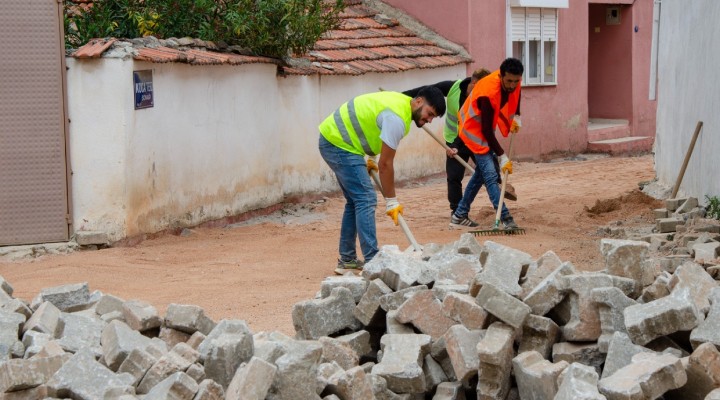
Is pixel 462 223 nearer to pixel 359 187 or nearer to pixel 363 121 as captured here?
pixel 359 187

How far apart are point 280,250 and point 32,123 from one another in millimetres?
2665

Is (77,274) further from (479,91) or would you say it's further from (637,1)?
(637,1)

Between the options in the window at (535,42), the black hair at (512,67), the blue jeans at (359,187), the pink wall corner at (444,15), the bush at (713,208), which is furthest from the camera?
the window at (535,42)

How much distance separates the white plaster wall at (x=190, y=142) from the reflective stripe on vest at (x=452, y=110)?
2.36 meters

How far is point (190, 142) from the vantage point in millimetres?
11500

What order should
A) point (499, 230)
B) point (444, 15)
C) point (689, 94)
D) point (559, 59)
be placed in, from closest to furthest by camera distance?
point (499, 230)
point (689, 94)
point (444, 15)
point (559, 59)

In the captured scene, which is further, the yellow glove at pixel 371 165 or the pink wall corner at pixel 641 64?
the pink wall corner at pixel 641 64

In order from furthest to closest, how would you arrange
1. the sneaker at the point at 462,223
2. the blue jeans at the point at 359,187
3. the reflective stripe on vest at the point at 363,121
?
→ the sneaker at the point at 462,223, the blue jeans at the point at 359,187, the reflective stripe on vest at the point at 363,121

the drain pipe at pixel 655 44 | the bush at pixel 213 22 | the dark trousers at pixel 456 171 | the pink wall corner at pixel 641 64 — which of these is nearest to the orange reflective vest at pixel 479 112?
the dark trousers at pixel 456 171

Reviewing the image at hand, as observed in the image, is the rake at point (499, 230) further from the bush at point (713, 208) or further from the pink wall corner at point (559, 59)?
the pink wall corner at point (559, 59)

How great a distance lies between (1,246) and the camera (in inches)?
399

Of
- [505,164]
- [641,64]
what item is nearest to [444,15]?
[641,64]

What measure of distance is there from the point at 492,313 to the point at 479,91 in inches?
207

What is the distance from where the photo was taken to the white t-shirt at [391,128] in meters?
8.30
